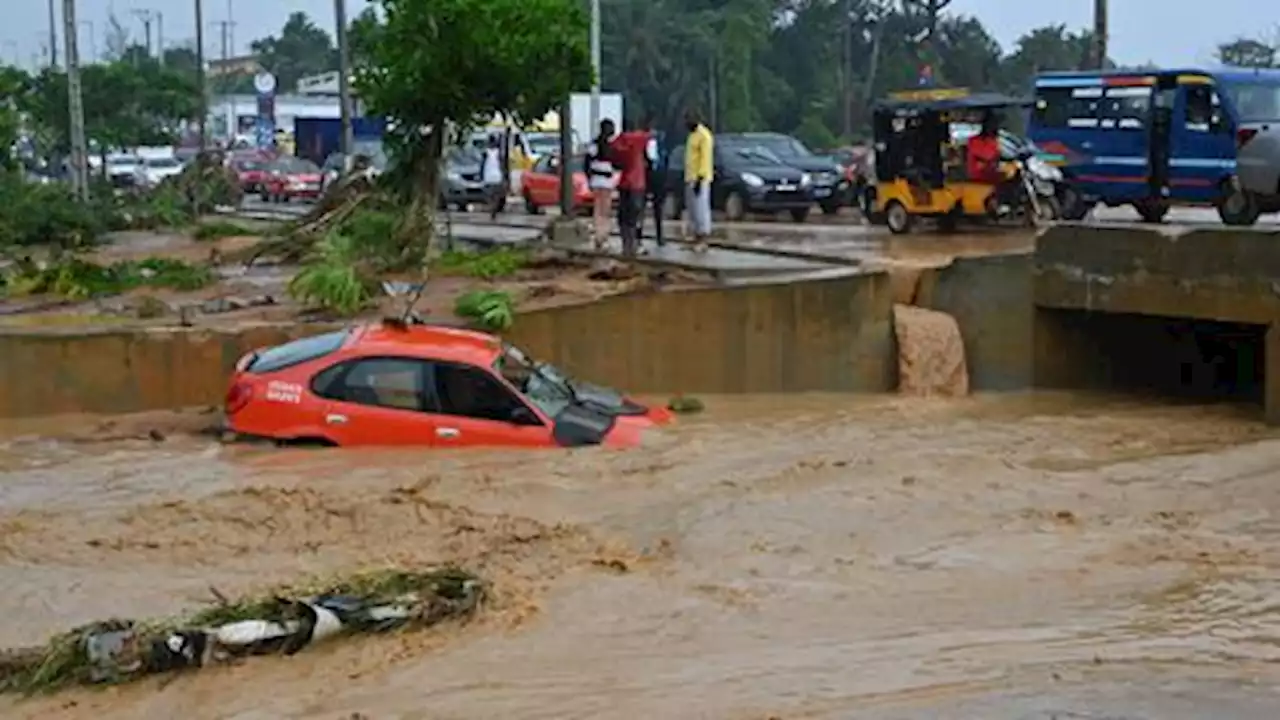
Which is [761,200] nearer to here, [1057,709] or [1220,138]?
[1220,138]

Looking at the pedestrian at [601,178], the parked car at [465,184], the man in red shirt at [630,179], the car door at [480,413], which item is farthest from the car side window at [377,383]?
the parked car at [465,184]

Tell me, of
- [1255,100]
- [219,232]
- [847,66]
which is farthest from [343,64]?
[847,66]

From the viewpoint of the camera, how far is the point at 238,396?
46.2 feet

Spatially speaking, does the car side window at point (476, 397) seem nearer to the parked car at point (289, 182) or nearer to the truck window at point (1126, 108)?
the truck window at point (1126, 108)

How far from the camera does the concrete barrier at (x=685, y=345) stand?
16.8m

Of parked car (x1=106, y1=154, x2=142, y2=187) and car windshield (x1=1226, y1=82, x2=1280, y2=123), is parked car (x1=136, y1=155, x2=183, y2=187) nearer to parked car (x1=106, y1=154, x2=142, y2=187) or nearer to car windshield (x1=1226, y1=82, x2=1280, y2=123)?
parked car (x1=106, y1=154, x2=142, y2=187)

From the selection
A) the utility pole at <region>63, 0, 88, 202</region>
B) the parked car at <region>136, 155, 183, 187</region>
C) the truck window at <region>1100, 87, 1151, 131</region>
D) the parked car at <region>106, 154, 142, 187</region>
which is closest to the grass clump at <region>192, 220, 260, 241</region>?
the utility pole at <region>63, 0, 88, 202</region>

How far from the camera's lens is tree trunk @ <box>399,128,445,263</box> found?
21.1 m

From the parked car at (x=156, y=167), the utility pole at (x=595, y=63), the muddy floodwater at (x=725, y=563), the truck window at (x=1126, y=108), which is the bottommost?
the muddy floodwater at (x=725, y=563)

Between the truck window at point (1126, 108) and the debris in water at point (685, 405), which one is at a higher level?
the truck window at point (1126, 108)

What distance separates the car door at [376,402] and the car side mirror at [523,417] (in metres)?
0.60

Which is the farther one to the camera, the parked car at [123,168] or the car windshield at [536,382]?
the parked car at [123,168]

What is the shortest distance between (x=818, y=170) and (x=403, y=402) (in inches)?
685

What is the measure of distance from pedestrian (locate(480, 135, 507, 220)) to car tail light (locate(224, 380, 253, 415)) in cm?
2006
